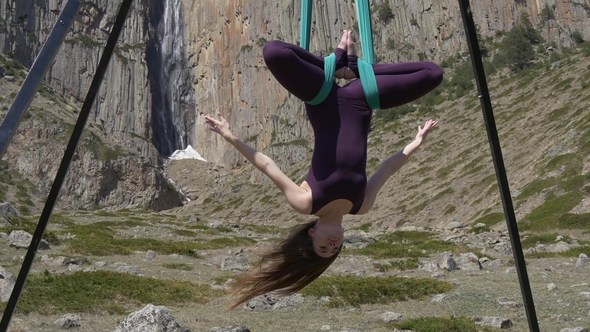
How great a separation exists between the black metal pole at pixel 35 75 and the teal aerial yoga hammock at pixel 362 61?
6.34 feet

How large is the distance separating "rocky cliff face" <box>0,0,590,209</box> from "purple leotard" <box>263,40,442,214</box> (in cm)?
8621

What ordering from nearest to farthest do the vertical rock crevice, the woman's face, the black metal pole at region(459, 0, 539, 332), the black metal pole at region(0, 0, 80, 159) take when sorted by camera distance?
the black metal pole at region(0, 0, 80, 159)
the woman's face
the black metal pole at region(459, 0, 539, 332)
the vertical rock crevice

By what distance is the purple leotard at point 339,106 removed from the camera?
5.41 m

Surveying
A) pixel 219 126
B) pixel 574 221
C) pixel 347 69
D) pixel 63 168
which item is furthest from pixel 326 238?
pixel 574 221

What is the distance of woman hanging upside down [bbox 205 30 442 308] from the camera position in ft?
17.7

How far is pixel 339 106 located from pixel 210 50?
117276mm

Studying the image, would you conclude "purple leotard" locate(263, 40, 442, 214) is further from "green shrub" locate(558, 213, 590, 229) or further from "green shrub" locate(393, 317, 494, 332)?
"green shrub" locate(558, 213, 590, 229)

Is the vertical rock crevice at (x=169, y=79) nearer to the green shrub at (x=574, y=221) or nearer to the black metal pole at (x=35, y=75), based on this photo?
the green shrub at (x=574, y=221)

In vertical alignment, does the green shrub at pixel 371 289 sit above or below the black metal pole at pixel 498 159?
below

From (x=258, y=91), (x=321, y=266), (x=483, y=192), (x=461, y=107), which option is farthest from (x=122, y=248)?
(x=258, y=91)

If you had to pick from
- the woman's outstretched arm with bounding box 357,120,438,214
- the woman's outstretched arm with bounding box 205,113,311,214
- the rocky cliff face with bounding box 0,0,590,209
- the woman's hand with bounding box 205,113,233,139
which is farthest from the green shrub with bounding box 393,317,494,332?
the rocky cliff face with bounding box 0,0,590,209

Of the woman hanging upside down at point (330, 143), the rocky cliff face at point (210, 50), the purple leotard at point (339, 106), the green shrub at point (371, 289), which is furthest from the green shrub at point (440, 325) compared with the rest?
the rocky cliff face at point (210, 50)

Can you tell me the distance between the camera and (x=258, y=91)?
110 meters

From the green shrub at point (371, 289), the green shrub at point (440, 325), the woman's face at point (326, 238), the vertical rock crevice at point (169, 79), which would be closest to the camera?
the woman's face at point (326, 238)
